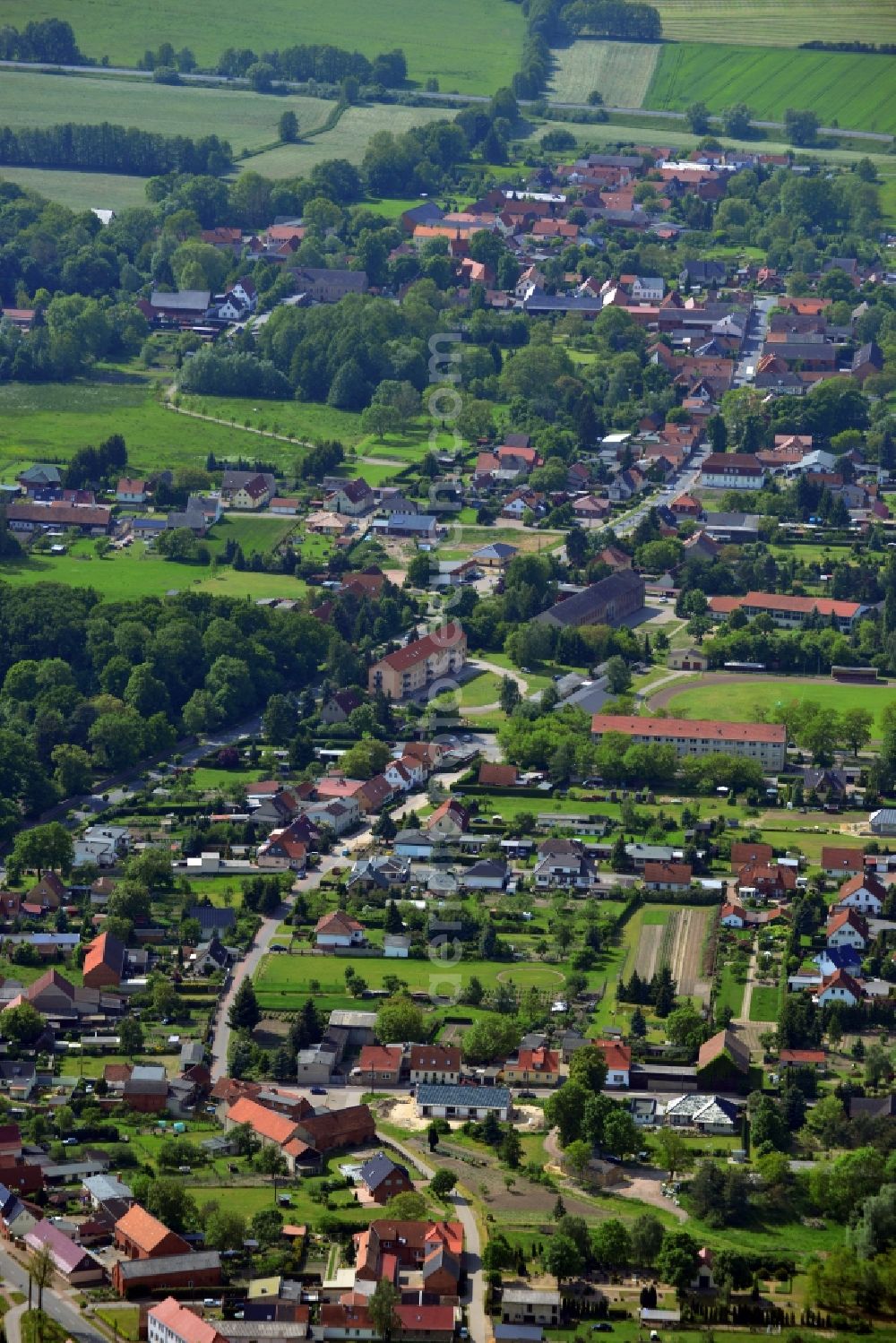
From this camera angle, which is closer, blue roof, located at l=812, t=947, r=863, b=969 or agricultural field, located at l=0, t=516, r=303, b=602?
blue roof, located at l=812, t=947, r=863, b=969

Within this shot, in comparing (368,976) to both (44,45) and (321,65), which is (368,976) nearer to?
(321,65)

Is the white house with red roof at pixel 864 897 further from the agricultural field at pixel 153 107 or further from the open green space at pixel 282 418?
the agricultural field at pixel 153 107

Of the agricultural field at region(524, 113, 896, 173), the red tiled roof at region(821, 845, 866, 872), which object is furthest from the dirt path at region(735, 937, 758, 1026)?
the agricultural field at region(524, 113, 896, 173)

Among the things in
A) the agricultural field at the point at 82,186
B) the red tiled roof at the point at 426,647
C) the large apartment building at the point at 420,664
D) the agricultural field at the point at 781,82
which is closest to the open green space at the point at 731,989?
the large apartment building at the point at 420,664

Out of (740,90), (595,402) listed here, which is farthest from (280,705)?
(740,90)

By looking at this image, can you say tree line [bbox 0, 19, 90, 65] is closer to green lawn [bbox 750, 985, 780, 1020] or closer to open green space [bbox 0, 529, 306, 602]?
open green space [bbox 0, 529, 306, 602]

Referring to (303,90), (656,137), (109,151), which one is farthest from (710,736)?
(303,90)
